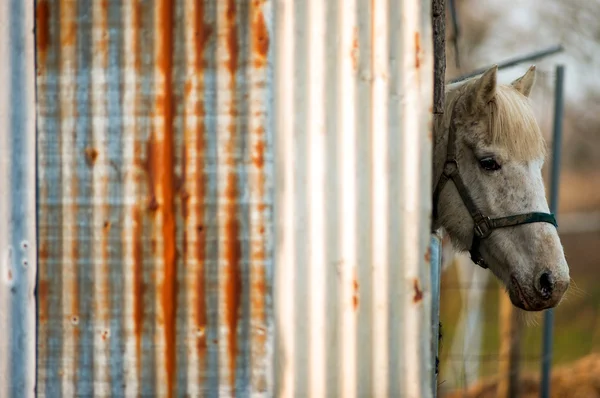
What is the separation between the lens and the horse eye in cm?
303

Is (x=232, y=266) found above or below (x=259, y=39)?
below

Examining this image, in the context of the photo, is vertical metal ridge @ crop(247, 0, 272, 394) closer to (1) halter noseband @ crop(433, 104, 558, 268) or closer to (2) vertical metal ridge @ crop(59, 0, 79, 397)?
(2) vertical metal ridge @ crop(59, 0, 79, 397)

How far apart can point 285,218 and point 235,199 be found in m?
0.21

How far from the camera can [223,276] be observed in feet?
8.38

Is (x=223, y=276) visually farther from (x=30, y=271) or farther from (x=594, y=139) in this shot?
(x=594, y=139)

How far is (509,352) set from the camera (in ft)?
27.2

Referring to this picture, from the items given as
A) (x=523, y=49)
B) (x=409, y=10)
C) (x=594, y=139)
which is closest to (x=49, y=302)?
(x=409, y=10)

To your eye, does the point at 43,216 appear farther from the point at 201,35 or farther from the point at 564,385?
the point at 564,385

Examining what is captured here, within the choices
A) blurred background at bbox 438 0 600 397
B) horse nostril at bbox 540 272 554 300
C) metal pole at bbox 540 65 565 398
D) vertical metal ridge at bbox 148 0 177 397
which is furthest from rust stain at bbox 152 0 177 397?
blurred background at bbox 438 0 600 397

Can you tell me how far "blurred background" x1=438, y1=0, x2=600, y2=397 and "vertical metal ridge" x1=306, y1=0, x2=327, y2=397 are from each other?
5935 mm

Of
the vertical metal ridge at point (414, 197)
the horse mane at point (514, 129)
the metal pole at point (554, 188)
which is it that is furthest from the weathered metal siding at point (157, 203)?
the metal pole at point (554, 188)

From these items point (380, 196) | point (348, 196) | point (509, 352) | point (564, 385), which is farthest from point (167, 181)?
point (564, 385)

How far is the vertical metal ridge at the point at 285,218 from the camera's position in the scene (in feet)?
8.31

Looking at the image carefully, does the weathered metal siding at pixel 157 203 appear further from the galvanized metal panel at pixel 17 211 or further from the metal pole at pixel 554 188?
the metal pole at pixel 554 188
